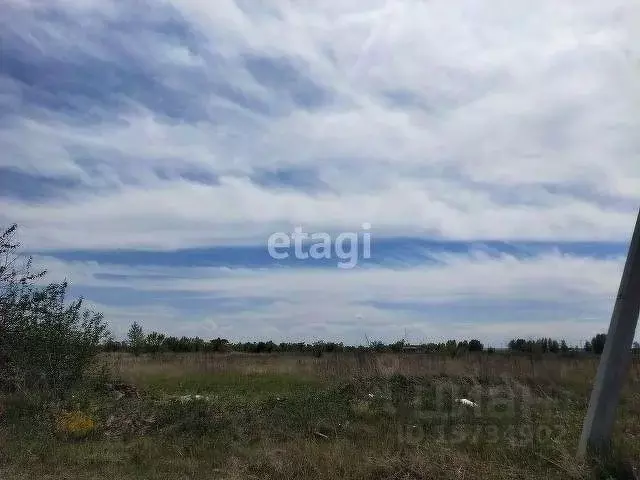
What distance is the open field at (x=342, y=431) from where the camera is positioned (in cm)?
755

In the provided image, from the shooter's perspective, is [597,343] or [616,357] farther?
[597,343]

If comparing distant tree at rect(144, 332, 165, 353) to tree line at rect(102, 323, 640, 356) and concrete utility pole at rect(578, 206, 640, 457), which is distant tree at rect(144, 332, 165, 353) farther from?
concrete utility pole at rect(578, 206, 640, 457)

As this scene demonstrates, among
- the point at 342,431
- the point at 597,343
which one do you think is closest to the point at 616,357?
the point at 342,431

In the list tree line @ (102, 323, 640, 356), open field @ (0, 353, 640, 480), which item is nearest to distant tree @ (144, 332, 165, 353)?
tree line @ (102, 323, 640, 356)

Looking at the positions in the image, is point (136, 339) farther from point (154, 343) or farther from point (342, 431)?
point (342, 431)

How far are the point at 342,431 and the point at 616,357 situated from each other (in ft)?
16.3

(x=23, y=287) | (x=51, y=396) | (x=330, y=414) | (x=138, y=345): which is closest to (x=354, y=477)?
(x=330, y=414)

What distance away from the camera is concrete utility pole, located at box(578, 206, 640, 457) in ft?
24.1

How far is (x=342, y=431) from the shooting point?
35.1ft

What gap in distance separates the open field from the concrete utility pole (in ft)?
0.99

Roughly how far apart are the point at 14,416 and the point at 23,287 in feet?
10.9

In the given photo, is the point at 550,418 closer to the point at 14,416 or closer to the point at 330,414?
the point at 330,414

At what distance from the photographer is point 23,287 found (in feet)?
45.2

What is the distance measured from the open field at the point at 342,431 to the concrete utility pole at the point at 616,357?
0.30m
